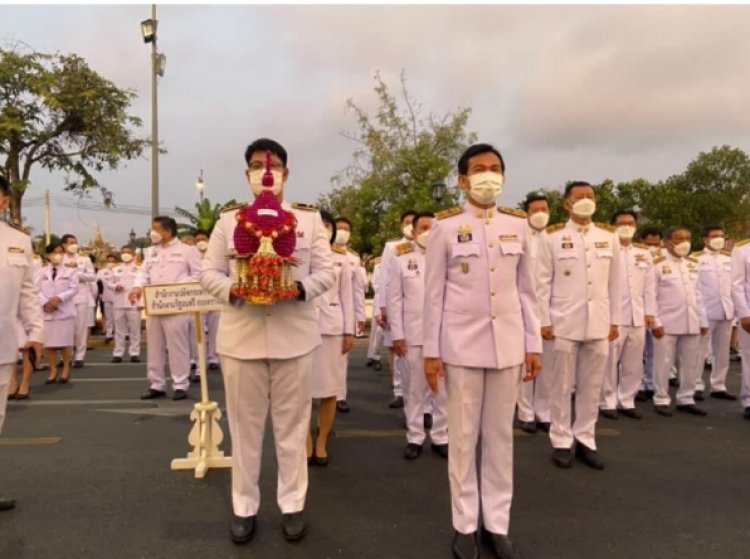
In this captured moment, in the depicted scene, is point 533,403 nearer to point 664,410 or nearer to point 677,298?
point 664,410

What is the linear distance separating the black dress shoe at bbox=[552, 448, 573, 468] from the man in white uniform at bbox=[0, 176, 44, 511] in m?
3.84

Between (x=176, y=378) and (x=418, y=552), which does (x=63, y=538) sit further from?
(x=176, y=378)

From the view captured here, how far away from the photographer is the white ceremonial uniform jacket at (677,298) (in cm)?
646

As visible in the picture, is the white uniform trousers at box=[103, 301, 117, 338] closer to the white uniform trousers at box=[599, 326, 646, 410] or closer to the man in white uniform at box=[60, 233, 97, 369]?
the man in white uniform at box=[60, 233, 97, 369]

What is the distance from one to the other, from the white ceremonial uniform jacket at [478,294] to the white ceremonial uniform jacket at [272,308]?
657 mm

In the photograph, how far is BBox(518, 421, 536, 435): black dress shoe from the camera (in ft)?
18.0

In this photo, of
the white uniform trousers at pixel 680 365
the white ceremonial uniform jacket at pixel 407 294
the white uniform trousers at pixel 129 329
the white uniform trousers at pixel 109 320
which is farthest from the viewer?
the white uniform trousers at pixel 109 320

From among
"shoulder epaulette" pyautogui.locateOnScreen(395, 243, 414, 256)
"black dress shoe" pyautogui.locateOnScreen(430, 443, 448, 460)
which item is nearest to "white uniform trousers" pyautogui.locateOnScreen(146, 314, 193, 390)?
"shoulder epaulette" pyautogui.locateOnScreen(395, 243, 414, 256)

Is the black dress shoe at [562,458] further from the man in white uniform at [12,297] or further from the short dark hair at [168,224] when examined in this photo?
the short dark hair at [168,224]

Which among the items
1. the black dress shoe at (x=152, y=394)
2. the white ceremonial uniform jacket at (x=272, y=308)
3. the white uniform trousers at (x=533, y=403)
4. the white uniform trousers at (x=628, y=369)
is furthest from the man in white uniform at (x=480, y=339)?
the black dress shoe at (x=152, y=394)

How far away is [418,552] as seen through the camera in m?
3.07

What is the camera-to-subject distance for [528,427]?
18.1ft

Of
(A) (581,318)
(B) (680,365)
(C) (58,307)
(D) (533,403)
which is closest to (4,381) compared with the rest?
(A) (581,318)

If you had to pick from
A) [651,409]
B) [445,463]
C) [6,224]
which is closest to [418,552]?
[445,463]
